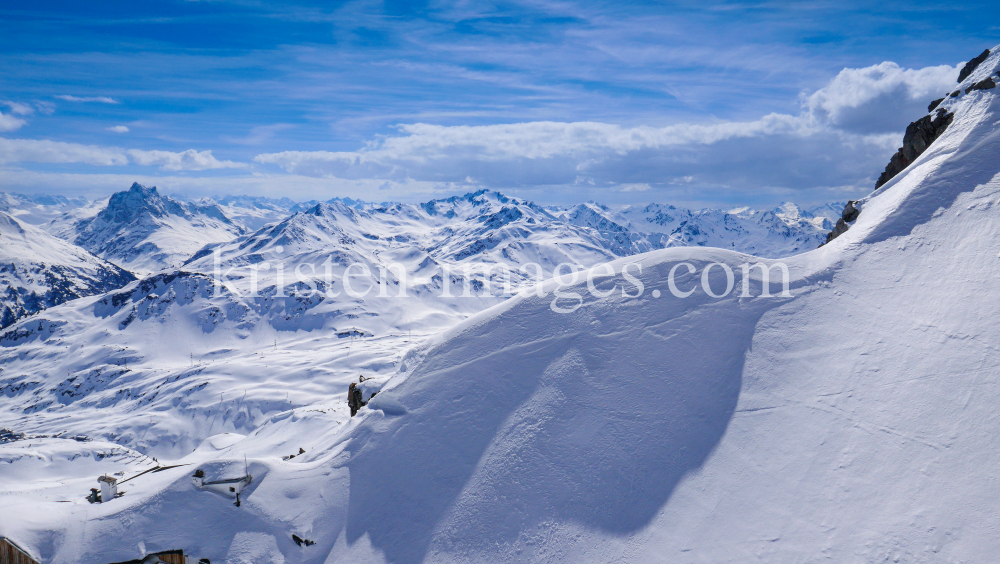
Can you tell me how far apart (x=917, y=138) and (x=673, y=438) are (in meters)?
46.9

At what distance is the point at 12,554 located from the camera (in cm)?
1967

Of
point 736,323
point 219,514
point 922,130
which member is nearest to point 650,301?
point 736,323

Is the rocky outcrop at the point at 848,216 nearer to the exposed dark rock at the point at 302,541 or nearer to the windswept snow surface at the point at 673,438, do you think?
the windswept snow surface at the point at 673,438

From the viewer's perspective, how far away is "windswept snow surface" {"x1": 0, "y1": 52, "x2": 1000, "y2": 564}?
17.2 metres

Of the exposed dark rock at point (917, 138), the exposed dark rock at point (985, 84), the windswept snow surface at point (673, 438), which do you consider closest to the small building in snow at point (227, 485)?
the windswept snow surface at point (673, 438)

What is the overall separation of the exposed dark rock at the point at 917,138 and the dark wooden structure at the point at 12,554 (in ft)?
194

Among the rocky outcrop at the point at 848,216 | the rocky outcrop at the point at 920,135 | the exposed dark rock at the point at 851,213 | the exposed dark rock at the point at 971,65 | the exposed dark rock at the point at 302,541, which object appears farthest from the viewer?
the exposed dark rock at the point at 971,65

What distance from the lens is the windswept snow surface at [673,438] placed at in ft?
56.3

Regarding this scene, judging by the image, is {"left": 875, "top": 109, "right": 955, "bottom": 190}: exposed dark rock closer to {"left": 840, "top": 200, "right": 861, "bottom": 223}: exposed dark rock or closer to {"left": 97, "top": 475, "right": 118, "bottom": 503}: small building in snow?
{"left": 840, "top": 200, "right": 861, "bottom": 223}: exposed dark rock

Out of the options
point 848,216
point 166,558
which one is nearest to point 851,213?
point 848,216

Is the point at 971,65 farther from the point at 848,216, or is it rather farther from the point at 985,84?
the point at 848,216

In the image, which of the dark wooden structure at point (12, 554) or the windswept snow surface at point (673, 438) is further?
the dark wooden structure at point (12, 554)

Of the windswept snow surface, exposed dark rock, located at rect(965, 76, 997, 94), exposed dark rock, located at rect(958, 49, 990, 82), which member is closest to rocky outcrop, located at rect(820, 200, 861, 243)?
the windswept snow surface

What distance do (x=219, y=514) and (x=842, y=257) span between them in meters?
33.9
